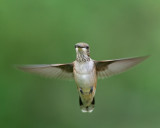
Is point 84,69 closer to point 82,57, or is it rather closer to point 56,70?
point 82,57

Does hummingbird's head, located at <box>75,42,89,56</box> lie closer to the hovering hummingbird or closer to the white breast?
the hovering hummingbird

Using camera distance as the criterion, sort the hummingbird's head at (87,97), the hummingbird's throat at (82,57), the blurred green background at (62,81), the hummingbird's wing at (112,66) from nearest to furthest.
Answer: the hummingbird's wing at (112,66), the hummingbird's throat at (82,57), the hummingbird's head at (87,97), the blurred green background at (62,81)

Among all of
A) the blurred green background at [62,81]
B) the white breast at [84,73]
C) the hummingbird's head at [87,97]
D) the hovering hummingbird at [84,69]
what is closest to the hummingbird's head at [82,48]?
the hovering hummingbird at [84,69]

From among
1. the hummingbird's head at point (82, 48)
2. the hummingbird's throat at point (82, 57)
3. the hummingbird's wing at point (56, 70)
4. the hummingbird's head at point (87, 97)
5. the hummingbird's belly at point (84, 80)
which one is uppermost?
the hummingbird's head at point (82, 48)

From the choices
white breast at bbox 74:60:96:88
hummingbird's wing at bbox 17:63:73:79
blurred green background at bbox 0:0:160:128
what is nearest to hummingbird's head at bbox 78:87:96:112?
white breast at bbox 74:60:96:88

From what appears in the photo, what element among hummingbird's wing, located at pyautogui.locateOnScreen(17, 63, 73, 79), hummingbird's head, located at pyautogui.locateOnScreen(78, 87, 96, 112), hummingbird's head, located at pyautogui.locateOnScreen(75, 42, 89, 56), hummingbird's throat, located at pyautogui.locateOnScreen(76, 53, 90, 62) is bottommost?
hummingbird's head, located at pyautogui.locateOnScreen(78, 87, 96, 112)

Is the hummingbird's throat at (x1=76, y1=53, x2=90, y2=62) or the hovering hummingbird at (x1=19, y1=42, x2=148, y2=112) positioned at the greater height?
the hummingbird's throat at (x1=76, y1=53, x2=90, y2=62)

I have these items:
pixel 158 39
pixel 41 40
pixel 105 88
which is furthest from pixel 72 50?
pixel 158 39

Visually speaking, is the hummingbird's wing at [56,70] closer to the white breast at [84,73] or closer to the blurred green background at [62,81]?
the white breast at [84,73]

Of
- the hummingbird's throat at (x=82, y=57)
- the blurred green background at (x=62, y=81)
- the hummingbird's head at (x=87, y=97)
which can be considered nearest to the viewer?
the hummingbird's throat at (x=82, y=57)
